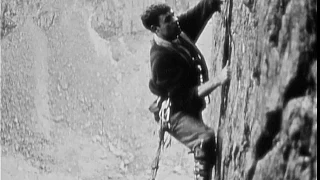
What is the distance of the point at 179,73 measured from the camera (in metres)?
1.49

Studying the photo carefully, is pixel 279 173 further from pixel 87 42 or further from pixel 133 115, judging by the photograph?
pixel 87 42

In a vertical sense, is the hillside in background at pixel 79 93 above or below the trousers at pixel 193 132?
below

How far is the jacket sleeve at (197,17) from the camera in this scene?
1590mm

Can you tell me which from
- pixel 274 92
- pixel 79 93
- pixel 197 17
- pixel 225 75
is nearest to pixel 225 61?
pixel 225 75

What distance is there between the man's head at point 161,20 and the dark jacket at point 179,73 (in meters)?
0.03

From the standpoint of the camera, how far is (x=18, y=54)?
284cm

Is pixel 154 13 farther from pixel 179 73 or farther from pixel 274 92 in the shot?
pixel 274 92

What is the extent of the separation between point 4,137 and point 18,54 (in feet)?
1.16

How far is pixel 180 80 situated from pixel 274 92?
563 millimetres

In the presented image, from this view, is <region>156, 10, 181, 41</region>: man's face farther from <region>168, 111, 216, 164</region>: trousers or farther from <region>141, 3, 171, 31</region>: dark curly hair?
<region>168, 111, 216, 164</region>: trousers

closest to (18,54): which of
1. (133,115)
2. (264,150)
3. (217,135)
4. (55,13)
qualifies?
(55,13)

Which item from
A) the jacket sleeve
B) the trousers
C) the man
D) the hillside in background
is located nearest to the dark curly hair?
the man

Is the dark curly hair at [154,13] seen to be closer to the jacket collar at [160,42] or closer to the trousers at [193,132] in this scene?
the jacket collar at [160,42]

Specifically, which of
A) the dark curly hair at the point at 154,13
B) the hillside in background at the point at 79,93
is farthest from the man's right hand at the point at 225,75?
the hillside in background at the point at 79,93
